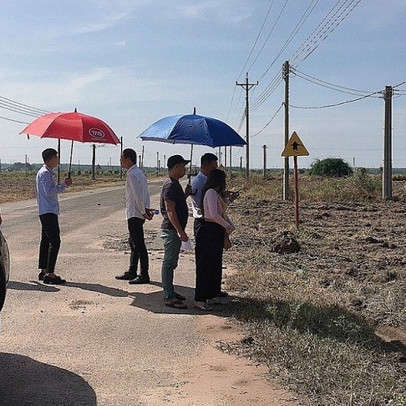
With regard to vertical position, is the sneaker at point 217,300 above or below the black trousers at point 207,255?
below

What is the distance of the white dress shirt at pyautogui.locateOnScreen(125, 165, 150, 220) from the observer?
8.89m

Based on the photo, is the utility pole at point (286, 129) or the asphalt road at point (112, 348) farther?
the utility pole at point (286, 129)

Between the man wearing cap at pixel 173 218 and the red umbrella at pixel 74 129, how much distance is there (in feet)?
6.20

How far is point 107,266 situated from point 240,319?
4111mm

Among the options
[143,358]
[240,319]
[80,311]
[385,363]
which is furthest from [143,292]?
[385,363]

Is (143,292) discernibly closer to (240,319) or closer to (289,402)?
(240,319)

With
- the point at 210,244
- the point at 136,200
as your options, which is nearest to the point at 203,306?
the point at 210,244

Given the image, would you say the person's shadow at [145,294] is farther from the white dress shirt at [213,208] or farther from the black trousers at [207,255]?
the white dress shirt at [213,208]

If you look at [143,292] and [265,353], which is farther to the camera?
[143,292]

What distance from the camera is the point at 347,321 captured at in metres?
6.88

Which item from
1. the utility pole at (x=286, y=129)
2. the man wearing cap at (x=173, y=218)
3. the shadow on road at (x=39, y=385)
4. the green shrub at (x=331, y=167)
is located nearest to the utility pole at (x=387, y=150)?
the utility pole at (x=286, y=129)

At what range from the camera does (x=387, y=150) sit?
1157 inches

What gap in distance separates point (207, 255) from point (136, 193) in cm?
169

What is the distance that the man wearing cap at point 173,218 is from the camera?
7.59m
